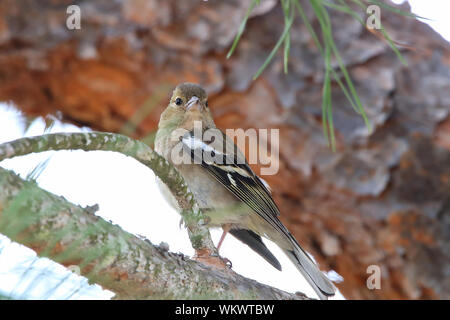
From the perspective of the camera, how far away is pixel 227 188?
249cm

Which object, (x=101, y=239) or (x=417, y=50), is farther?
(x=417, y=50)

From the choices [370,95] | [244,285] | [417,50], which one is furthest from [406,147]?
[244,285]

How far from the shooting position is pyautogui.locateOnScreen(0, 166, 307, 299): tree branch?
1035 millimetres

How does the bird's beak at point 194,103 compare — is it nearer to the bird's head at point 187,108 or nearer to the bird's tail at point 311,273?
the bird's head at point 187,108

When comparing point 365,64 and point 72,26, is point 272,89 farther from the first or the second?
point 72,26

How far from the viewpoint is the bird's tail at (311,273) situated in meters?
2.34

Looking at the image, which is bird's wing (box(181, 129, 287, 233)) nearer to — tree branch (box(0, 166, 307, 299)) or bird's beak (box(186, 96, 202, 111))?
bird's beak (box(186, 96, 202, 111))

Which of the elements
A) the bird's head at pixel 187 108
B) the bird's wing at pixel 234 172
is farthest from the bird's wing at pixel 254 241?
the bird's head at pixel 187 108

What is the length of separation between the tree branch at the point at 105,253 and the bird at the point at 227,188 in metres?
0.82

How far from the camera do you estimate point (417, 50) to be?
265 centimetres

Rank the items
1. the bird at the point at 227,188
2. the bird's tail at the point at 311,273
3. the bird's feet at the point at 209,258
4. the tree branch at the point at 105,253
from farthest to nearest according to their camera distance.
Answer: the bird at the point at 227,188
the bird's tail at the point at 311,273
the bird's feet at the point at 209,258
the tree branch at the point at 105,253

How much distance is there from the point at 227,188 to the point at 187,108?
534 mm
